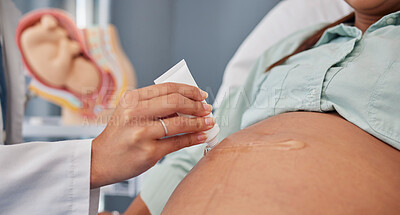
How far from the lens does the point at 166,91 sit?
50 cm

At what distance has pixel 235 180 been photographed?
0.48 metres

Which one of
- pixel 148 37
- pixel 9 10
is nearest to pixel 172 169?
pixel 9 10

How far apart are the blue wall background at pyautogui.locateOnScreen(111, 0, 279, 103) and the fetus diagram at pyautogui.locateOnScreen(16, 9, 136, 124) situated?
0.42 ft

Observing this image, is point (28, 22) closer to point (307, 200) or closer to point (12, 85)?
point (12, 85)

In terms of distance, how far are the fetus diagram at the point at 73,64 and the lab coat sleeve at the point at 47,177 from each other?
1254mm

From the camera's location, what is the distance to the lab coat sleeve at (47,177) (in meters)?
0.53

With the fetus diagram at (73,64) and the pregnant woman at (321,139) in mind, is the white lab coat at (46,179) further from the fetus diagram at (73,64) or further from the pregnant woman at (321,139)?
the fetus diagram at (73,64)

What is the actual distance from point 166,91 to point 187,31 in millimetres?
1594

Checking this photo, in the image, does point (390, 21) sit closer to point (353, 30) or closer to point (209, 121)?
point (353, 30)

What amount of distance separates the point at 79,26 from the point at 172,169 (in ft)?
4.98

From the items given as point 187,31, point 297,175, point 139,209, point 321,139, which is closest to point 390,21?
point 321,139

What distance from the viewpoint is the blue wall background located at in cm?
179

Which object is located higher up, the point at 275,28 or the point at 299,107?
the point at 275,28

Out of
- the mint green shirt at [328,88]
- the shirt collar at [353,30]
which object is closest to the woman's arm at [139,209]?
the mint green shirt at [328,88]
